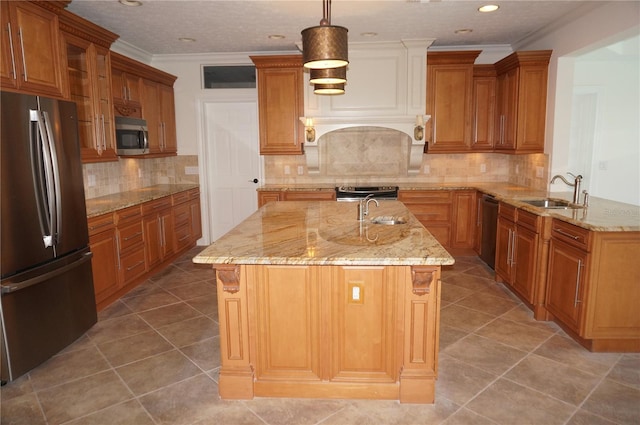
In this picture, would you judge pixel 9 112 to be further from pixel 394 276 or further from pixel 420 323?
pixel 420 323

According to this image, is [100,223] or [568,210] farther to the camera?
[100,223]

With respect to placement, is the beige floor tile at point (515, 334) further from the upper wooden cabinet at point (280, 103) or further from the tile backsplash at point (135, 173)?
the tile backsplash at point (135, 173)

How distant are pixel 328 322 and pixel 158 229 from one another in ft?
10.1

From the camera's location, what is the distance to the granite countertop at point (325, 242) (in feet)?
7.12

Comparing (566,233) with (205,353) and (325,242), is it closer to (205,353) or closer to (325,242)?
(325,242)

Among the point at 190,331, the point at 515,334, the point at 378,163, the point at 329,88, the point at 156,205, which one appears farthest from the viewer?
the point at 378,163

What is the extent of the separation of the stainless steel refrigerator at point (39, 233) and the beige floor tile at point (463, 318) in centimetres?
291

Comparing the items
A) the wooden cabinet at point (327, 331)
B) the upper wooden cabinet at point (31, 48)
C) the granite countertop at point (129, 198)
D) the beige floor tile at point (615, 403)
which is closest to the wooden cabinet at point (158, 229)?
the granite countertop at point (129, 198)

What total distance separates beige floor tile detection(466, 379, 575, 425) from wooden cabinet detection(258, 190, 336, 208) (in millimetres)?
3235

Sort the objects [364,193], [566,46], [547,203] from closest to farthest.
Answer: [547,203] → [566,46] → [364,193]

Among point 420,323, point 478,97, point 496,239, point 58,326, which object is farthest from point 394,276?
point 478,97

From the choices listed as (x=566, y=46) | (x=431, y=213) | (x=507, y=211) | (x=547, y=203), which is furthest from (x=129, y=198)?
(x=566, y=46)

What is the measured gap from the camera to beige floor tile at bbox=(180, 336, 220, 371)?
2.91 m

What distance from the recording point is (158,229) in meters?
4.82
